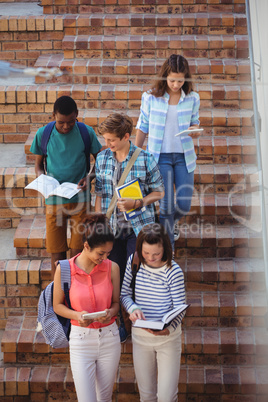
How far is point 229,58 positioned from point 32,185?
9.99 ft

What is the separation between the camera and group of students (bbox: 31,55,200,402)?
11.4 feet

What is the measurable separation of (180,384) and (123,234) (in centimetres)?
131

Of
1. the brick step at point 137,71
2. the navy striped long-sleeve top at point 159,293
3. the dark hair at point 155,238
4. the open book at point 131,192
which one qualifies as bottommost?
the navy striped long-sleeve top at point 159,293

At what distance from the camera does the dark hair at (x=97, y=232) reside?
3.39 metres

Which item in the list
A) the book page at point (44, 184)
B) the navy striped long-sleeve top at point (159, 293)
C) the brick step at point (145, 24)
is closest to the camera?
the navy striped long-sleeve top at point (159, 293)

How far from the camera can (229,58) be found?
616 centimetres

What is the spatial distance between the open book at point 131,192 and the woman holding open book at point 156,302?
0.33 m

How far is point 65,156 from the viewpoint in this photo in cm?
407

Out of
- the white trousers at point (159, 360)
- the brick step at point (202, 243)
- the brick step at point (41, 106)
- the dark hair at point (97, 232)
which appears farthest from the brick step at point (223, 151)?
the white trousers at point (159, 360)

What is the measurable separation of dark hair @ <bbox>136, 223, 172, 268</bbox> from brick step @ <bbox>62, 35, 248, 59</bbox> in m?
3.15

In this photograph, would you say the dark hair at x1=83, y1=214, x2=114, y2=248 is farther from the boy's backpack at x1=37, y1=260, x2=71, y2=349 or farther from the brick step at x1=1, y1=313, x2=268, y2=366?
the brick step at x1=1, y1=313, x2=268, y2=366

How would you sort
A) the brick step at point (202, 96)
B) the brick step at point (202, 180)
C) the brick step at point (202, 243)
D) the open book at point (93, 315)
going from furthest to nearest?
the brick step at point (202, 96) → the brick step at point (202, 180) → the brick step at point (202, 243) → the open book at point (93, 315)

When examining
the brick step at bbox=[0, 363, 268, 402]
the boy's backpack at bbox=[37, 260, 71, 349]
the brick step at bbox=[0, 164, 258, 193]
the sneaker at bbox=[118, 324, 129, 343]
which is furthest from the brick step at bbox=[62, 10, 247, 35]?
the boy's backpack at bbox=[37, 260, 71, 349]

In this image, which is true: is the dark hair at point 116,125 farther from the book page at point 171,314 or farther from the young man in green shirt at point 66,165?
the book page at point 171,314
